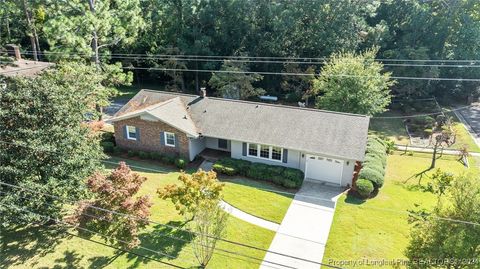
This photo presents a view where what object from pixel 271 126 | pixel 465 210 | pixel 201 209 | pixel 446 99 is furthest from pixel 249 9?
pixel 465 210

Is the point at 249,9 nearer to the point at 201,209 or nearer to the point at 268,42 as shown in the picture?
the point at 268,42

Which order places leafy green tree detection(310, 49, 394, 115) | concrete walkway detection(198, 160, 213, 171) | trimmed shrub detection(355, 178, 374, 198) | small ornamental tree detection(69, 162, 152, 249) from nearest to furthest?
1. small ornamental tree detection(69, 162, 152, 249)
2. trimmed shrub detection(355, 178, 374, 198)
3. concrete walkway detection(198, 160, 213, 171)
4. leafy green tree detection(310, 49, 394, 115)

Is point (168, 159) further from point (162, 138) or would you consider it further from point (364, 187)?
point (364, 187)

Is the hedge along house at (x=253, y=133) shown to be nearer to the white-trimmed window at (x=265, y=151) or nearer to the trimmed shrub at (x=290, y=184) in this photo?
the white-trimmed window at (x=265, y=151)

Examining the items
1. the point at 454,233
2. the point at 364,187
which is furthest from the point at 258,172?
the point at 454,233

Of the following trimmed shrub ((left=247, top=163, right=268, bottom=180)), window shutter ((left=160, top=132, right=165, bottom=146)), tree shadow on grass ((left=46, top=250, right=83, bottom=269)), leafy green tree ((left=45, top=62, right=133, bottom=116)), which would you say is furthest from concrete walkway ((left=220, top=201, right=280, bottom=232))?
leafy green tree ((left=45, top=62, right=133, bottom=116))

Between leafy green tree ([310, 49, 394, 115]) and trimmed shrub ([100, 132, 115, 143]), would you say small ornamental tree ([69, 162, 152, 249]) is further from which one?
leafy green tree ([310, 49, 394, 115])
